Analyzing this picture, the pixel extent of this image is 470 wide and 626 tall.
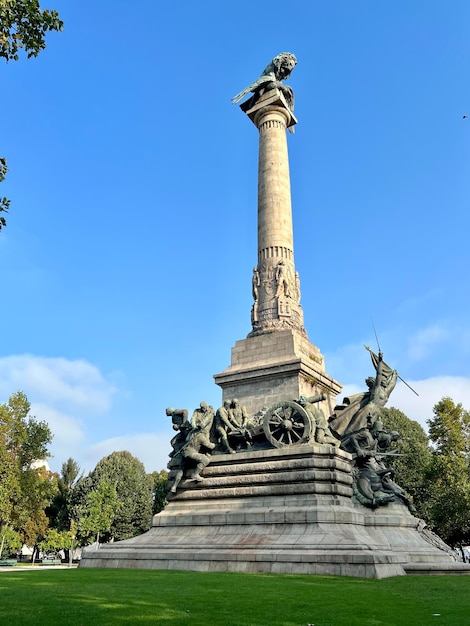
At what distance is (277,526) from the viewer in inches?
606

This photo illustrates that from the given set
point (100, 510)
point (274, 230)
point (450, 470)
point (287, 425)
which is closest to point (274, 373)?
point (287, 425)

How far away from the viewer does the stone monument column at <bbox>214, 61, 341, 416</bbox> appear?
21.4 meters

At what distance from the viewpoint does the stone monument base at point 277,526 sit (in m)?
13.3

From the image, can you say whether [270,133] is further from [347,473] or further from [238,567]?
[238,567]

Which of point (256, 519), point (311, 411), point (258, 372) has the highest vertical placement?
point (258, 372)

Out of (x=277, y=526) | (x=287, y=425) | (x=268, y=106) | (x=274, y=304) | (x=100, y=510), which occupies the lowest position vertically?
(x=277, y=526)

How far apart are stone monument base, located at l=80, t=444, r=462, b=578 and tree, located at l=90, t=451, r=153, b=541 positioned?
131 ft

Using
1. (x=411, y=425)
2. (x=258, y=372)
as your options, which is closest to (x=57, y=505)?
(x=411, y=425)

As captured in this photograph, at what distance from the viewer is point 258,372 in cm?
2169

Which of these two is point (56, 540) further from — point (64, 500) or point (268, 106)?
point (268, 106)

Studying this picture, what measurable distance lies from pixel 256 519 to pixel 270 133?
1831cm

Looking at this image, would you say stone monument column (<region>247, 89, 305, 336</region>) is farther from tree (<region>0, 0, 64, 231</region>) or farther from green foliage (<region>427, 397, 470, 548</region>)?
green foliage (<region>427, 397, 470, 548</region>)

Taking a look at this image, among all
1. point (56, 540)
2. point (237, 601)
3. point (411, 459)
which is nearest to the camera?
point (237, 601)

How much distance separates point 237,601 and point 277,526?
798 centimetres
